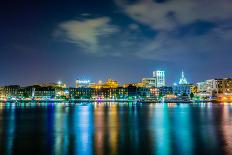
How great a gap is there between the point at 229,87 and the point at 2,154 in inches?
7536

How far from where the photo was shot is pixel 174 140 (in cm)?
2762

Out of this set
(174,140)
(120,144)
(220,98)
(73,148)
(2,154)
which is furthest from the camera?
(220,98)

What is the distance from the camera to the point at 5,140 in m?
27.7

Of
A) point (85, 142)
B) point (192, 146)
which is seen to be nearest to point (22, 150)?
point (85, 142)

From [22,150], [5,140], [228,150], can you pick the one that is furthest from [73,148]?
[228,150]

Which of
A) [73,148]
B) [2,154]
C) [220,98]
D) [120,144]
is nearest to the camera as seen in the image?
[2,154]

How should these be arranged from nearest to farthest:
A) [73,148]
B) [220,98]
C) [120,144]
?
[73,148], [120,144], [220,98]

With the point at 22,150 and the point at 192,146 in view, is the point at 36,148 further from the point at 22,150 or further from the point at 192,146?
the point at 192,146

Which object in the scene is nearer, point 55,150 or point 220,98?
point 55,150

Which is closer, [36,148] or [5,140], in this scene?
[36,148]

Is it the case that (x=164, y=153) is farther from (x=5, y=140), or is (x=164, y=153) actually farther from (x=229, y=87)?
(x=229, y=87)

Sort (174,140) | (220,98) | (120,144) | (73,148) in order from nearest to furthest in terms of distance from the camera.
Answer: (73,148) → (120,144) → (174,140) → (220,98)

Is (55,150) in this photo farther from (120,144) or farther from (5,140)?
(5,140)

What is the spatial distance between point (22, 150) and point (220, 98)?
17641 centimetres
